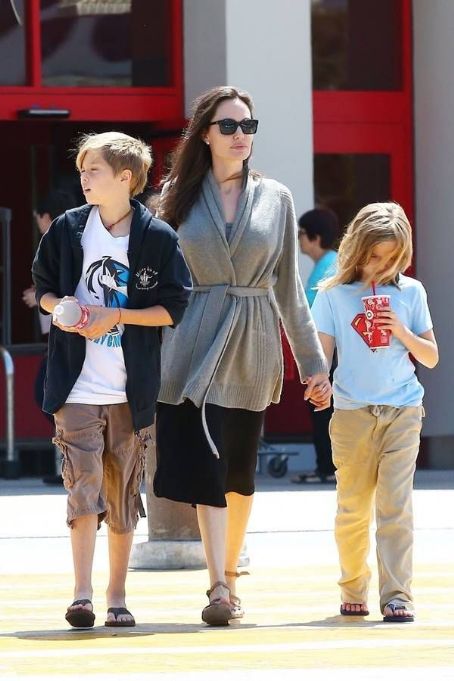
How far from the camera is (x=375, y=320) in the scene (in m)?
7.29

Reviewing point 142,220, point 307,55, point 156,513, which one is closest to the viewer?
point 142,220

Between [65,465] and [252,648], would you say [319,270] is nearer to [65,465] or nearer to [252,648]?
[65,465]

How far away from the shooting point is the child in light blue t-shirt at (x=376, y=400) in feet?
24.1

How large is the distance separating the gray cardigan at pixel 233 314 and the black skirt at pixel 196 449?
0.06 m

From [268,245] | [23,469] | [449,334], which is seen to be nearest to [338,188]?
[449,334]

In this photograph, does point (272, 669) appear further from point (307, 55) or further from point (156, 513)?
point (307, 55)

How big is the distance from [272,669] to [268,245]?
74.9 inches

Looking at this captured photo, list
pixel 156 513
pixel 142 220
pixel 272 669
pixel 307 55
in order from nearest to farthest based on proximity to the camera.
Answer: pixel 272 669 → pixel 142 220 → pixel 156 513 → pixel 307 55

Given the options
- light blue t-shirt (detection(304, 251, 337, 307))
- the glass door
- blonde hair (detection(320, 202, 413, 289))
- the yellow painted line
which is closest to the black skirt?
blonde hair (detection(320, 202, 413, 289))

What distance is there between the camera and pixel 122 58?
14484mm

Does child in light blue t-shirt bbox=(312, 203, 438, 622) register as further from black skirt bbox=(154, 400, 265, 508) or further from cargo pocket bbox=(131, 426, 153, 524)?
cargo pocket bbox=(131, 426, 153, 524)

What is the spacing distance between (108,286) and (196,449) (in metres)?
0.72

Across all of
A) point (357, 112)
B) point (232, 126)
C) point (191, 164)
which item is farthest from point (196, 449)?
point (357, 112)

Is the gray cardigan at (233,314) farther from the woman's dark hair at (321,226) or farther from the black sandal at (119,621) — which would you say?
the woman's dark hair at (321,226)
